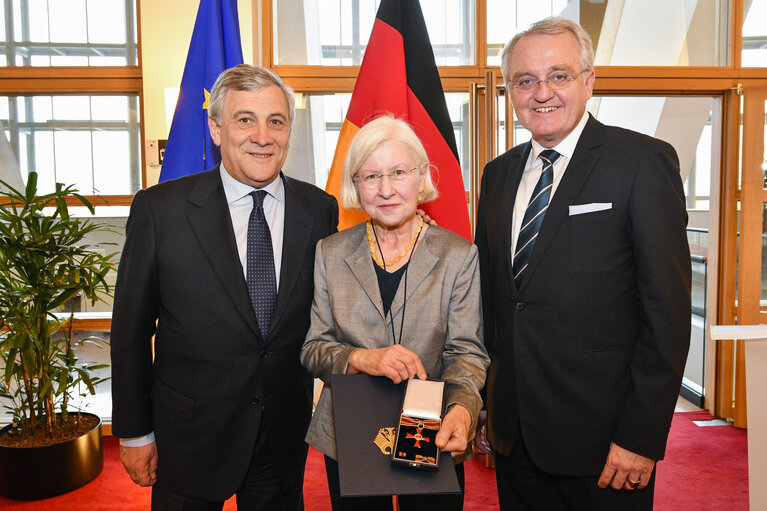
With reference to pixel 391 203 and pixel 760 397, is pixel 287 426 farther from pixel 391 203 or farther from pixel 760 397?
pixel 760 397

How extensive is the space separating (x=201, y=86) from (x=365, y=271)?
6.31ft

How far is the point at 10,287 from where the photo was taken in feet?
10.3

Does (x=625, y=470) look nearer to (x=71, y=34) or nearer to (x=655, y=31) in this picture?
(x=655, y=31)

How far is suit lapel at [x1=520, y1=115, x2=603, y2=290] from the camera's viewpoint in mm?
1604

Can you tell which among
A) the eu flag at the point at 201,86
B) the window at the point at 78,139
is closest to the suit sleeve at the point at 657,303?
the eu flag at the point at 201,86

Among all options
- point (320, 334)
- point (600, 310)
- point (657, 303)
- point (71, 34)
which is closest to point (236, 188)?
point (320, 334)

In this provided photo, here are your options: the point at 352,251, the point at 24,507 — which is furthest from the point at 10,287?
the point at 352,251

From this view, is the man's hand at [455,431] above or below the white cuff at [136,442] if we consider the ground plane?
above

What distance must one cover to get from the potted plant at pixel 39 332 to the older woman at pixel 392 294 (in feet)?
6.89

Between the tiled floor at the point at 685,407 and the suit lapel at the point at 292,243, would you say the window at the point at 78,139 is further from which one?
the tiled floor at the point at 685,407

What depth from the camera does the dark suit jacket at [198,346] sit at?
171cm

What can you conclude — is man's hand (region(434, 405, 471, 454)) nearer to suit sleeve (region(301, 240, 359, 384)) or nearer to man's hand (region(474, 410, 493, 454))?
suit sleeve (region(301, 240, 359, 384))

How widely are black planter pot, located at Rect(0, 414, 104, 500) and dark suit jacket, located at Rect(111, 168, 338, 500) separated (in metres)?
1.98

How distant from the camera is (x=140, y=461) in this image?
1.77 m
